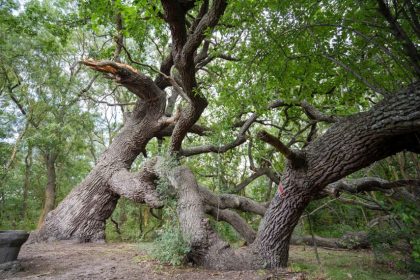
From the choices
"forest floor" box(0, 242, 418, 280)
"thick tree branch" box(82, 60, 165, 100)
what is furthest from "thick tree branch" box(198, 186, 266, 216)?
"thick tree branch" box(82, 60, 165, 100)

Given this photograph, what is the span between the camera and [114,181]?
6.84m

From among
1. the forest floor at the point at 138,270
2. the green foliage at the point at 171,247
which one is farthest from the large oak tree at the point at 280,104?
the forest floor at the point at 138,270

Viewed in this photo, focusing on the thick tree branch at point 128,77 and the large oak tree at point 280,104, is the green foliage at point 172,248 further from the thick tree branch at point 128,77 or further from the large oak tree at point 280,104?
the thick tree branch at point 128,77

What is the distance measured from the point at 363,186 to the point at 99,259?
15.9 ft

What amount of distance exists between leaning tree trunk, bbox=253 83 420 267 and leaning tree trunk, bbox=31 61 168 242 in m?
2.63

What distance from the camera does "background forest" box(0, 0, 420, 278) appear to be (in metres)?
3.69

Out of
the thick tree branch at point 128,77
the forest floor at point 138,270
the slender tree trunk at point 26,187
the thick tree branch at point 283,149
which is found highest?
the thick tree branch at point 128,77

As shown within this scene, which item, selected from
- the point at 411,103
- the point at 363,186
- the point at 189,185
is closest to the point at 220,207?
the point at 189,185

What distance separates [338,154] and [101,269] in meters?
3.60

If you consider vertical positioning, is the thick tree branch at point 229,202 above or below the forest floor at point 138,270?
above

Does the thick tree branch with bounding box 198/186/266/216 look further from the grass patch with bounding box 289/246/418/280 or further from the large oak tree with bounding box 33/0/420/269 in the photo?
the grass patch with bounding box 289/246/418/280

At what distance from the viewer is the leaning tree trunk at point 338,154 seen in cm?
277

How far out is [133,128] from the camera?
774 centimetres

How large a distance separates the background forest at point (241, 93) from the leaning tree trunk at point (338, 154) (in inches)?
15.1
